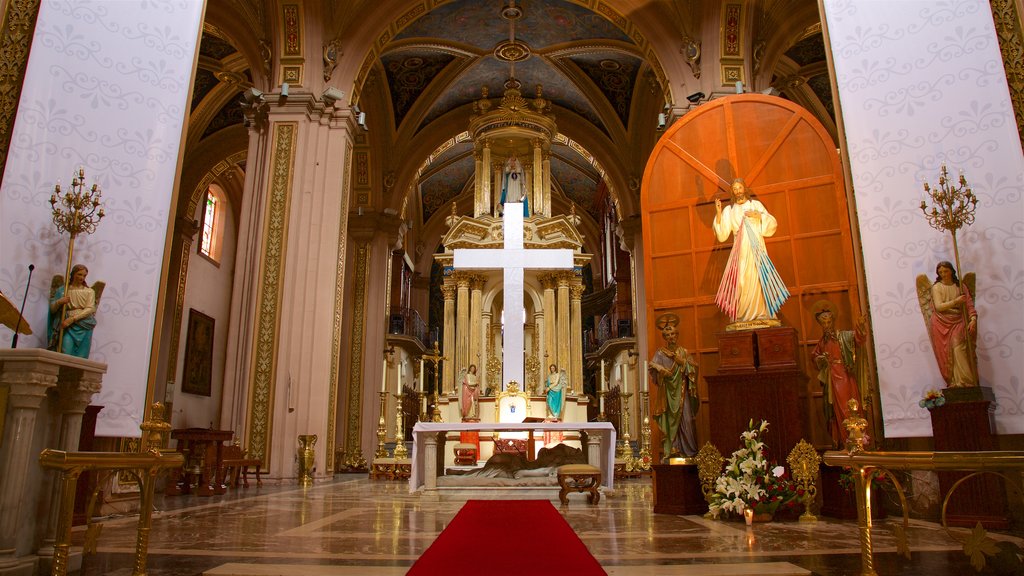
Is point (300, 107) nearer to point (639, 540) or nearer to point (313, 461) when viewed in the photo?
point (313, 461)

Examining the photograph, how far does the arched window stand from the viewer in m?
18.1

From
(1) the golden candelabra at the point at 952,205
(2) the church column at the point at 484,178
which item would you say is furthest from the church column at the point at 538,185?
(1) the golden candelabra at the point at 952,205

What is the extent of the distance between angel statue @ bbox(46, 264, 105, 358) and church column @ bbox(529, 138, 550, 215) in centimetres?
1193

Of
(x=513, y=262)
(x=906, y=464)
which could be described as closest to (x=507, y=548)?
(x=906, y=464)

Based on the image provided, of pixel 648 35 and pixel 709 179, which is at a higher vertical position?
pixel 648 35

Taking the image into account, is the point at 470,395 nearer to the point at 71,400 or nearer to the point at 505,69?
the point at 505,69

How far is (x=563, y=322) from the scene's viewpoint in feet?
50.4

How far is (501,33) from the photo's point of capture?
1524cm

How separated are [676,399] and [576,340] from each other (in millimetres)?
9236

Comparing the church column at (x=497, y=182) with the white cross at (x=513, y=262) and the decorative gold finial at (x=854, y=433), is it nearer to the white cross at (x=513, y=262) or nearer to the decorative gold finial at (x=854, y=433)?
the white cross at (x=513, y=262)

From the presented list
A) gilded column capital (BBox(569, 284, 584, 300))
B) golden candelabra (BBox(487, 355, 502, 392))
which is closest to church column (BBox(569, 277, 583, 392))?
gilded column capital (BBox(569, 284, 584, 300))

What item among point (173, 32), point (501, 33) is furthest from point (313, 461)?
point (501, 33)

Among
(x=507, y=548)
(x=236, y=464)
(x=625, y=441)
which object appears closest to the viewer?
(x=507, y=548)

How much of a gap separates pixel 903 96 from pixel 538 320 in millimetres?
10744
